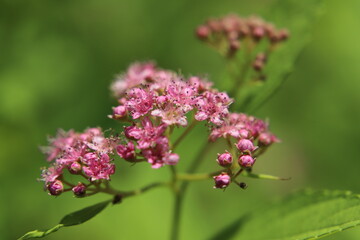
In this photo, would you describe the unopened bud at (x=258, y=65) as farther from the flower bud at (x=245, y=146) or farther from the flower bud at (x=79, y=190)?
the flower bud at (x=79, y=190)

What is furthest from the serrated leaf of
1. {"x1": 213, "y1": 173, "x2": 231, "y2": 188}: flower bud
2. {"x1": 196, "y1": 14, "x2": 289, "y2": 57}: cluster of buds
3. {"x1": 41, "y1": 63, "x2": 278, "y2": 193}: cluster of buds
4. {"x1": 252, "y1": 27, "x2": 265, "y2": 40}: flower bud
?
{"x1": 252, "y1": 27, "x2": 265, "y2": 40}: flower bud

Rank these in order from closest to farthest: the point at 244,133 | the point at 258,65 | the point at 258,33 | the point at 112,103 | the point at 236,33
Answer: the point at 244,133, the point at 258,65, the point at 258,33, the point at 236,33, the point at 112,103

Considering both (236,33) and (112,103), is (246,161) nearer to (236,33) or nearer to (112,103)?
(236,33)

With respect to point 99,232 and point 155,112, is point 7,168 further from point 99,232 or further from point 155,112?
point 155,112

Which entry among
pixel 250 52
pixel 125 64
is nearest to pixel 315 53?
pixel 125 64

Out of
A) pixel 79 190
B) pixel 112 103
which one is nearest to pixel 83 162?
pixel 79 190
